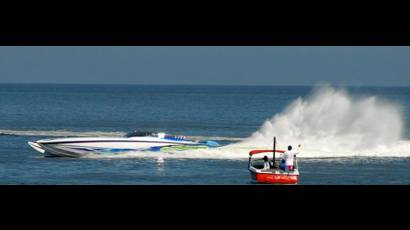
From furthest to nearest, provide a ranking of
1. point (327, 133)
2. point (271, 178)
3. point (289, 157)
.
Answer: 1. point (327, 133)
2. point (271, 178)
3. point (289, 157)

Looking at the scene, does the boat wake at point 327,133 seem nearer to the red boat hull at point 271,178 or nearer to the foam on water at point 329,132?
the foam on water at point 329,132

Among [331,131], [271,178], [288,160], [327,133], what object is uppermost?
[331,131]

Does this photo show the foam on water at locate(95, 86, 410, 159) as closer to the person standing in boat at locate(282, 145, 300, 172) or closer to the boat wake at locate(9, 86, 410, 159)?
the boat wake at locate(9, 86, 410, 159)

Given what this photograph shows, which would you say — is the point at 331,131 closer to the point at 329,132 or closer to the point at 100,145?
the point at 329,132

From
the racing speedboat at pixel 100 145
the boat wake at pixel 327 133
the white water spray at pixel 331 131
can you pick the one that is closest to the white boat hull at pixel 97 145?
the racing speedboat at pixel 100 145

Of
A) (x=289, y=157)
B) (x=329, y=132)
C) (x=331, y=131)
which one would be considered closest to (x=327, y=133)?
(x=329, y=132)

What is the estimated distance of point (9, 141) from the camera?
4019 cm

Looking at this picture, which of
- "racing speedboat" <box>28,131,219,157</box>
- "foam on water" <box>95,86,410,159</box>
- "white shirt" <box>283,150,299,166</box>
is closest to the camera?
"white shirt" <box>283,150,299,166</box>

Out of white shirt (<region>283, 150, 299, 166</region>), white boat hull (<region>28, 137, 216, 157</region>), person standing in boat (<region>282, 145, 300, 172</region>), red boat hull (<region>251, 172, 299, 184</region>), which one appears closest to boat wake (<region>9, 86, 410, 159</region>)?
white boat hull (<region>28, 137, 216, 157</region>)

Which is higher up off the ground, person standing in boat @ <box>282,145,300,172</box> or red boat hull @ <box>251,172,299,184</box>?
person standing in boat @ <box>282,145,300,172</box>
